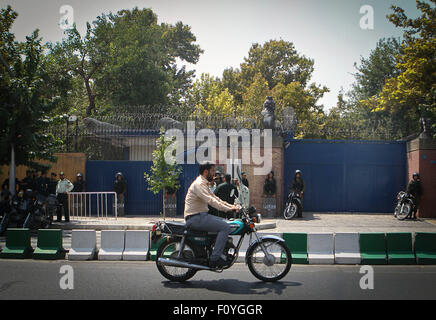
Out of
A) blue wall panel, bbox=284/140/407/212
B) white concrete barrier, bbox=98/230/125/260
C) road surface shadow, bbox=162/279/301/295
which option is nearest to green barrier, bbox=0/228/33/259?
white concrete barrier, bbox=98/230/125/260

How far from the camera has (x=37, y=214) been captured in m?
14.1

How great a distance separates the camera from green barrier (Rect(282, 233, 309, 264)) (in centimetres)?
929

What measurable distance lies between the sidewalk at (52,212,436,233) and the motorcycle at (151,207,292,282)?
23.0ft

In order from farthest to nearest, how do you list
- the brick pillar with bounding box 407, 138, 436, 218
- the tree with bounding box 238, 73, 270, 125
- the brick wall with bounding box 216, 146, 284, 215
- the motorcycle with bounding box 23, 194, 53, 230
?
the tree with bounding box 238, 73, 270, 125 < the brick wall with bounding box 216, 146, 284, 215 < the brick pillar with bounding box 407, 138, 436, 218 < the motorcycle with bounding box 23, 194, 53, 230

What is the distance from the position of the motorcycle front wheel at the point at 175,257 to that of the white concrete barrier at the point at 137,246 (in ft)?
7.48

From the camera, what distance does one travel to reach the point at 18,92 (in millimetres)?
16672

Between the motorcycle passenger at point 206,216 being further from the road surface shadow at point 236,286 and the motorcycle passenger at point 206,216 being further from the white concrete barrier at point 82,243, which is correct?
the white concrete barrier at point 82,243

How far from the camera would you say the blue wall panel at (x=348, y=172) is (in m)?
20.3

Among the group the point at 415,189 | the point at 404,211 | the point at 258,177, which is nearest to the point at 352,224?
the point at 404,211

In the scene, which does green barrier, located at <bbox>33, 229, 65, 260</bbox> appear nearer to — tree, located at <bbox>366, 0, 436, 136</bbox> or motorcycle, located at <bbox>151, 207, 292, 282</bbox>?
motorcycle, located at <bbox>151, 207, 292, 282</bbox>

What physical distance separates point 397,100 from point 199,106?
68.5 feet

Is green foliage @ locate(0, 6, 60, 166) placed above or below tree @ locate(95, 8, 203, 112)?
below
